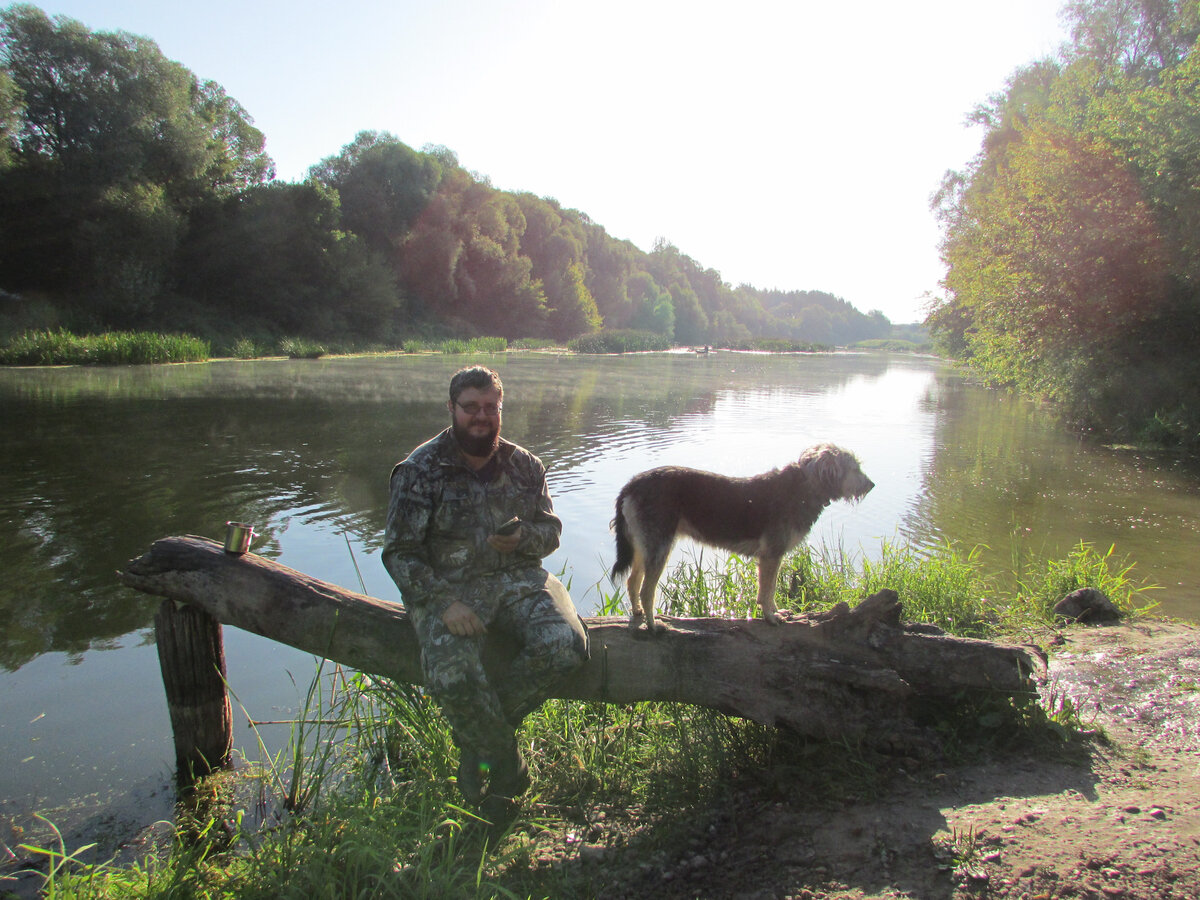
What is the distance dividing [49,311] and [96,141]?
11.9 meters

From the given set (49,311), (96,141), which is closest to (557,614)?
(49,311)

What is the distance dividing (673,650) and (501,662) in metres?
1.06

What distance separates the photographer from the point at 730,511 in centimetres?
512

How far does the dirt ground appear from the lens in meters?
3.02

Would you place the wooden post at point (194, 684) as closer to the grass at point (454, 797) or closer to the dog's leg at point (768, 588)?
the grass at point (454, 797)

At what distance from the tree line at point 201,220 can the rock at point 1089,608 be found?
4292 centimetres

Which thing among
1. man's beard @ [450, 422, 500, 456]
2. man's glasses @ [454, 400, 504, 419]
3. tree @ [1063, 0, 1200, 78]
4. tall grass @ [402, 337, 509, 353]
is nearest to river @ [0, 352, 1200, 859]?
man's beard @ [450, 422, 500, 456]

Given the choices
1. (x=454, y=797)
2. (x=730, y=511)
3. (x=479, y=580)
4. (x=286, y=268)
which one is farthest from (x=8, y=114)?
(x=454, y=797)

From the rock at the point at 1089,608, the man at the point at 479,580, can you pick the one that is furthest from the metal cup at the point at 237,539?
the rock at the point at 1089,608

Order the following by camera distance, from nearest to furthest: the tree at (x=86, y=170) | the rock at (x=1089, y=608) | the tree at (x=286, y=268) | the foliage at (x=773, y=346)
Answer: the rock at (x=1089, y=608), the tree at (x=86, y=170), the tree at (x=286, y=268), the foliage at (x=773, y=346)

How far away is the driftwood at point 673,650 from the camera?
4.31 meters

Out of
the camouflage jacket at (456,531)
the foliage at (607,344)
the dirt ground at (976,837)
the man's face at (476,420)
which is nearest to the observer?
the dirt ground at (976,837)

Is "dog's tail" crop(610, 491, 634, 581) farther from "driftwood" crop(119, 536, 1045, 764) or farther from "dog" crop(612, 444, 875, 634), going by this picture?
"driftwood" crop(119, 536, 1045, 764)

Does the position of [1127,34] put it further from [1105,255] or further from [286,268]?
[286,268]
